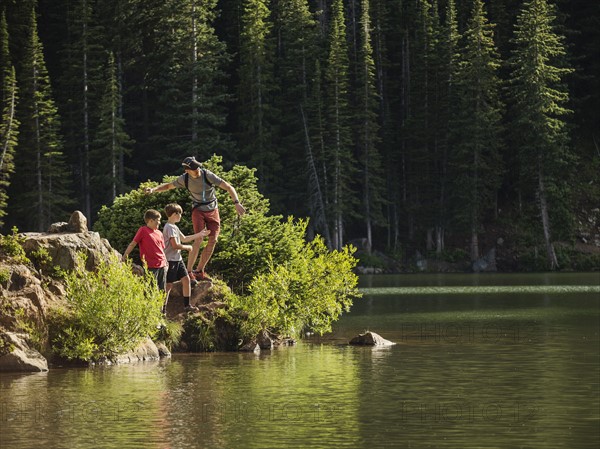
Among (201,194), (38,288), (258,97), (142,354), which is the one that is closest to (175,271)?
(201,194)

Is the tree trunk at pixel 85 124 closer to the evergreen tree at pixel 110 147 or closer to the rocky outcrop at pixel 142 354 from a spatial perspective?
the evergreen tree at pixel 110 147

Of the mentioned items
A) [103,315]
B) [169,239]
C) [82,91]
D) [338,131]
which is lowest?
[103,315]

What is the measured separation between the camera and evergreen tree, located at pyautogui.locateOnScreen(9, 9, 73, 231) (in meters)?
75.9

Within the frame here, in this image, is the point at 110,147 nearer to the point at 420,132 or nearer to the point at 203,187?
the point at 420,132

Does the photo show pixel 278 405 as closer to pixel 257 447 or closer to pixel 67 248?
pixel 257 447

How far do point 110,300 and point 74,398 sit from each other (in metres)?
4.81

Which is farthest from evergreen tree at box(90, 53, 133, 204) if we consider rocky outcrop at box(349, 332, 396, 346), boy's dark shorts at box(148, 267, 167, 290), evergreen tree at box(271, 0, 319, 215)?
boy's dark shorts at box(148, 267, 167, 290)

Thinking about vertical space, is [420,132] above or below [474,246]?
above

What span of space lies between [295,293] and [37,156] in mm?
55166

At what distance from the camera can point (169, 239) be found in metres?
22.3

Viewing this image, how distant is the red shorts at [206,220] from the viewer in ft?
75.6

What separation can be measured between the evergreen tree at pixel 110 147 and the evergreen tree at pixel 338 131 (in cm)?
1636

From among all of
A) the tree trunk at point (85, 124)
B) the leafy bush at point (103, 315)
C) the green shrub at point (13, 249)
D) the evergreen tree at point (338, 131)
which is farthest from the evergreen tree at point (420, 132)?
the green shrub at point (13, 249)

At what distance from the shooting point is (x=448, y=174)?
93000 millimetres
